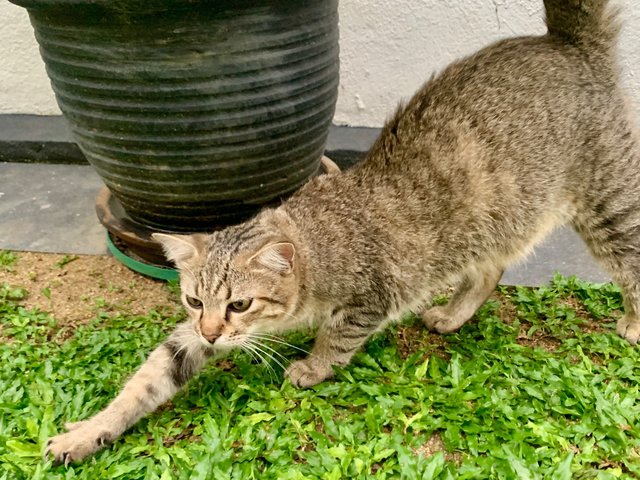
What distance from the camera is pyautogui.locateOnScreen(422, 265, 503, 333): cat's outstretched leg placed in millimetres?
3324

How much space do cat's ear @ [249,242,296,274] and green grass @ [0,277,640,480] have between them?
1.95ft

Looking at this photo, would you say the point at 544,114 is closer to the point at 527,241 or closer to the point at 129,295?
the point at 527,241

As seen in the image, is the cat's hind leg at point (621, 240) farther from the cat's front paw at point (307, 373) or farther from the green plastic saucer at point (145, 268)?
the green plastic saucer at point (145, 268)

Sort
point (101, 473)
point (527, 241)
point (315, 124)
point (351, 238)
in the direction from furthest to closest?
1. point (315, 124)
2. point (527, 241)
3. point (351, 238)
4. point (101, 473)

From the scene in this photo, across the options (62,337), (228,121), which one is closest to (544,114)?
(228,121)

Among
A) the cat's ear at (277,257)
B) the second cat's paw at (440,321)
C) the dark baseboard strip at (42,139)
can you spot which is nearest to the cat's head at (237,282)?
the cat's ear at (277,257)

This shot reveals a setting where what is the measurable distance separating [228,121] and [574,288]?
2127 millimetres

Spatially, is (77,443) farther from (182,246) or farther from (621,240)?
(621,240)

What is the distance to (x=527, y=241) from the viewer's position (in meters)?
3.11

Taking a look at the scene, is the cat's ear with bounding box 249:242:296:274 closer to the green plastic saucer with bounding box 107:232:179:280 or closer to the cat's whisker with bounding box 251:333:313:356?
the cat's whisker with bounding box 251:333:313:356

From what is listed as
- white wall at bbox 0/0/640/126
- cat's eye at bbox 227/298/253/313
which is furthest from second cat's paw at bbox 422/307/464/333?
white wall at bbox 0/0/640/126

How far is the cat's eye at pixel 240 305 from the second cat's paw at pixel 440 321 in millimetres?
1155

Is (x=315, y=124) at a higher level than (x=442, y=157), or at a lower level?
lower

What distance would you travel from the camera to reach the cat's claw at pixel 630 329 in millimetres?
3181
